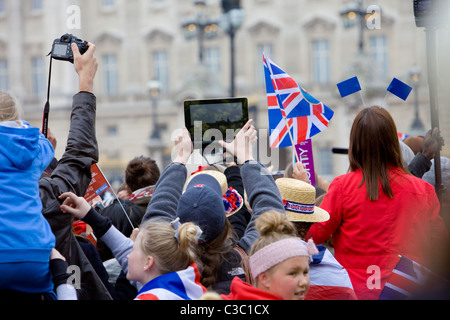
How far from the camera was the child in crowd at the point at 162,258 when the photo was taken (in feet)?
8.48

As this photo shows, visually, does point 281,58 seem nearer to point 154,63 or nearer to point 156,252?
point 154,63

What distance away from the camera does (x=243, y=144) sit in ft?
10.4

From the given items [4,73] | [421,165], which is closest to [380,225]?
[421,165]

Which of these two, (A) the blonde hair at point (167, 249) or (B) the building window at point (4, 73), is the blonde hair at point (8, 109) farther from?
(B) the building window at point (4, 73)

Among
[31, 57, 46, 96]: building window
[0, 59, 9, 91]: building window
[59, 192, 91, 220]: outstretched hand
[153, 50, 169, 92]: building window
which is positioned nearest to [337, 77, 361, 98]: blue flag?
[59, 192, 91, 220]: outstretched hand

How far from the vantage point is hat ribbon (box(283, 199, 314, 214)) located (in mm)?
3414

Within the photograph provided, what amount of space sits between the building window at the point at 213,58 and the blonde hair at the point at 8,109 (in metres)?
33.8

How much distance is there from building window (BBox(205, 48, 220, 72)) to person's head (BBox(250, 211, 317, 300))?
111 ft

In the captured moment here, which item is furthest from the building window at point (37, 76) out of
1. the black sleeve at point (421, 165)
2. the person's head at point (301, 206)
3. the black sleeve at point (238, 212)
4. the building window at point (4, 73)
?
the person's head at point (301, 206)

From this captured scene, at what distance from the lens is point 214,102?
11.1 feet

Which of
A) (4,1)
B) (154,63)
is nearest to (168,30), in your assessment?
(154,63)

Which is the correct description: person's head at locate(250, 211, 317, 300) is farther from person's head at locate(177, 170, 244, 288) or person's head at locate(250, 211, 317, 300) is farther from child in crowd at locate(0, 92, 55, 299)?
child in crowd at locate(0, 92, 55, 299)

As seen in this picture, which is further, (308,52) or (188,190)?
(308,52)

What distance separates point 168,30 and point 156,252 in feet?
118
